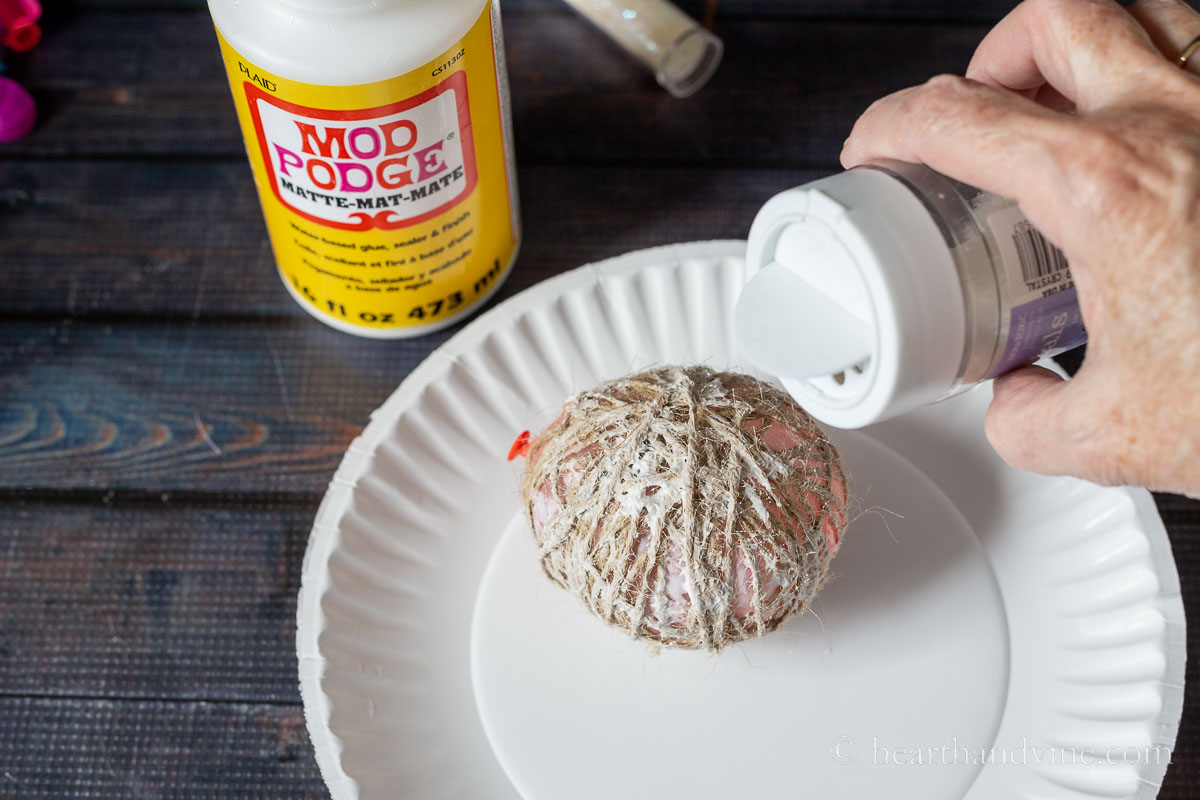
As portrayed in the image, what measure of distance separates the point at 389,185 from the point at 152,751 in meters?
0.34

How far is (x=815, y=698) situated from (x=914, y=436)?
0.17 m

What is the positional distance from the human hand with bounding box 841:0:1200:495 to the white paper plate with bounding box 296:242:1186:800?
0.56 feet

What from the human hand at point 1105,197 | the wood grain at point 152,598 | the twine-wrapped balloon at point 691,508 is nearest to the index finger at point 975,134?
the human hand at point 1105,197

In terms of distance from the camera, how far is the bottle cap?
14.9 inches

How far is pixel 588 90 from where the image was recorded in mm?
748

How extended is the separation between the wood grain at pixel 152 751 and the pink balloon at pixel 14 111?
39 cm

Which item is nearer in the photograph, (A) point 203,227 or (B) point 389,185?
(B) point 389,185

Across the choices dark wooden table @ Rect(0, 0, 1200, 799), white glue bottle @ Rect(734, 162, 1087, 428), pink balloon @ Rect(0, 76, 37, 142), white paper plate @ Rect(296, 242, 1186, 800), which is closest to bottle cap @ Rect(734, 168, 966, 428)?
white glue bottle @ Rect(734, 162, 1087, 428)

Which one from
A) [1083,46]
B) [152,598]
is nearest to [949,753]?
[1083,46]

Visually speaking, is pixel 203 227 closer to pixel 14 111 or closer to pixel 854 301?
pixel 14 111

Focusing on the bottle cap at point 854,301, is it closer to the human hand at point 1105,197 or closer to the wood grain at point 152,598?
the human hand at point 1105,197

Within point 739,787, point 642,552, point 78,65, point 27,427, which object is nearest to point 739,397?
point 642,552

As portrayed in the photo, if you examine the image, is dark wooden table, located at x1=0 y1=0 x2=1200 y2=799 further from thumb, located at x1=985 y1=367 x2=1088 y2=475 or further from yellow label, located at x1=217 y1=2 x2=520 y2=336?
thumb, located at x1=985 y1=367 x2=1088 y2=475

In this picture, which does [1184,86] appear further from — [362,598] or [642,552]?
[362,598]
